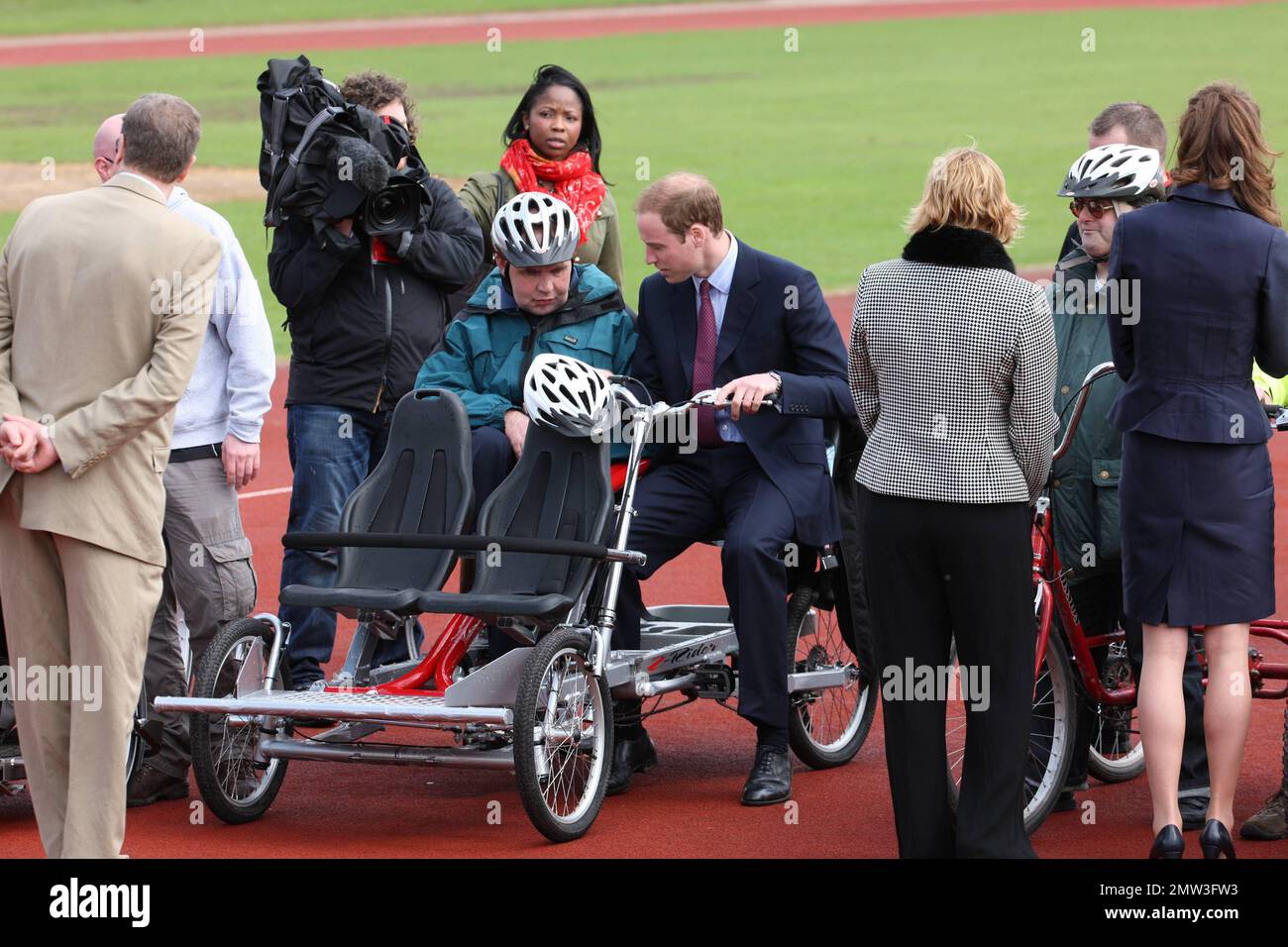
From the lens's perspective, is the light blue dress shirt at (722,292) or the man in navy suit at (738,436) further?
the light blue dress shirt at (722,292)

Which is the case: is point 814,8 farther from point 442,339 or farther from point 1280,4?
point 442,339

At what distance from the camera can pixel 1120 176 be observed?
6590 mm

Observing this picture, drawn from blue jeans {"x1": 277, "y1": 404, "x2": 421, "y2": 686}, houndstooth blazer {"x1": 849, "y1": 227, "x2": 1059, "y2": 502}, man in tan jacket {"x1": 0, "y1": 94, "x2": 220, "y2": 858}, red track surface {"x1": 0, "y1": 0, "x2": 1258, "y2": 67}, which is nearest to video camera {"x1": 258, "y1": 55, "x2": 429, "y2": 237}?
blue jeans {"x1": 277, "y1": 404, "x2": 421, "y2": 686}

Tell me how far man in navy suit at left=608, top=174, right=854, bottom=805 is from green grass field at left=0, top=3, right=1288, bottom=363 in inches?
550

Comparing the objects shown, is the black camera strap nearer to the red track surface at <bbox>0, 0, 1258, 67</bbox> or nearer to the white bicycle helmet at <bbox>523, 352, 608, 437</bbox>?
the white bicycle helmet at <bbox>523, 352, 608, 437</bbox>

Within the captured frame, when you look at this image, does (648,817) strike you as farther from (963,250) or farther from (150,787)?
(963,250)

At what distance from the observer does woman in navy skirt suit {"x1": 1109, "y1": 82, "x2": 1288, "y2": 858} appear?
225 inches

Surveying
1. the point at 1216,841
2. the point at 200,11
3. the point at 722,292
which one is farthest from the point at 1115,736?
the point at 200,11

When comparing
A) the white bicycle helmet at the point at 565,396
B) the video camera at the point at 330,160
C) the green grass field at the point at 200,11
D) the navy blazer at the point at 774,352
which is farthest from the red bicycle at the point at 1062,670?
the green grass field at the point at 200,11

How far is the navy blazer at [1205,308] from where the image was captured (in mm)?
5688

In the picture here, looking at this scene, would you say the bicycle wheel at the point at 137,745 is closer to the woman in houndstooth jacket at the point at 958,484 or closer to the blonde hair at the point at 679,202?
the blonde hair at the point at 679,202

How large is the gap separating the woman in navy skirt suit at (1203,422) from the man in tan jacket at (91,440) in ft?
8.52

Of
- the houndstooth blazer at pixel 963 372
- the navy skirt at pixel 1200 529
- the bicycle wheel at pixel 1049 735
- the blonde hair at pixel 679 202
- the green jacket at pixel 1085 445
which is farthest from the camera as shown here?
the blonde hair at pixel 679 202

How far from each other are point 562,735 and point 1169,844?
72.0 inches
